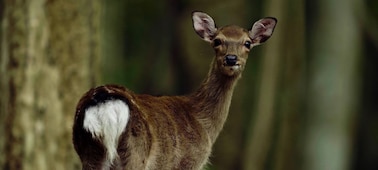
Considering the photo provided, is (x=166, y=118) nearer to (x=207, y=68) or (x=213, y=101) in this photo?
(x=213, y=101)

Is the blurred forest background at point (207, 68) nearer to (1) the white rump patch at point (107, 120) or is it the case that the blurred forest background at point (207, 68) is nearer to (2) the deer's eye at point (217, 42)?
(2) the deer's eye at point (217, 42)

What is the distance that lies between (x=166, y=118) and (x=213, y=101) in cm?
77

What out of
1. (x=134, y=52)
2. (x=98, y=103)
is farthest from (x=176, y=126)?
(x=134, y=52)

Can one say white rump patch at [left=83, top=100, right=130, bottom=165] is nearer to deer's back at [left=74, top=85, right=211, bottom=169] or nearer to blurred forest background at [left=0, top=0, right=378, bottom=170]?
deer's back at [left=74, top=85, right=211, bottom=169]

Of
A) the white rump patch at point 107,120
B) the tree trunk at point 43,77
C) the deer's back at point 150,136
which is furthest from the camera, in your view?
the tree trunk at point 43,77

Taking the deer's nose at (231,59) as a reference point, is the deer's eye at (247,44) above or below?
above

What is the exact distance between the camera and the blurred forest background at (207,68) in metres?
12.1

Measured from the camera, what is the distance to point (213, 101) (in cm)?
843

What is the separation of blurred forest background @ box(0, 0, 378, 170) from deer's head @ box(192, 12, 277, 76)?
4.36 m

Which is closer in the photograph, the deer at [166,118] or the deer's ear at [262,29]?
the deer at [166,118]

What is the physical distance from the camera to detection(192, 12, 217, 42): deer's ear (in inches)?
305

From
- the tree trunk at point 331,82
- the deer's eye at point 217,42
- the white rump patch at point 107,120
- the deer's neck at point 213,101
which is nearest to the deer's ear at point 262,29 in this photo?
the deer's eye at point 217,42

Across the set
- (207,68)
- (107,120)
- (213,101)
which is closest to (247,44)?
(213,101)

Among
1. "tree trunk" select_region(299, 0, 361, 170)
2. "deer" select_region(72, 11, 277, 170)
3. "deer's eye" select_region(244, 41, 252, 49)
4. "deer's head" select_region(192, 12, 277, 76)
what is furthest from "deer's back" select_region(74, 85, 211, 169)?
"tree trunk" select_region(299, 0, 361, 170)
